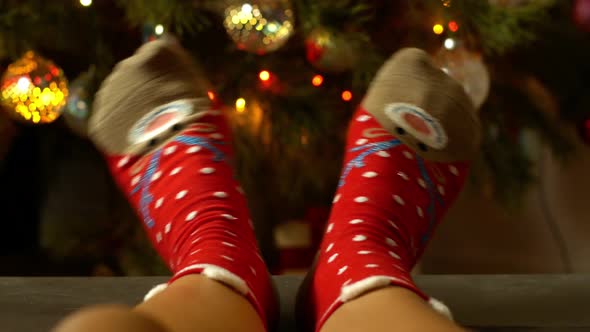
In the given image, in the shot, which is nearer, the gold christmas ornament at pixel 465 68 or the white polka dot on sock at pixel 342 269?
the white polka dot on sock at pixel 342 269

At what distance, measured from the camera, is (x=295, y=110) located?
3.03 ft

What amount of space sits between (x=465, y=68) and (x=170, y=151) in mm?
356

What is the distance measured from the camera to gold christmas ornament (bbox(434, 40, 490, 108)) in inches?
34.0

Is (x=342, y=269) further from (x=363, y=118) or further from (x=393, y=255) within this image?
(x=363, y=118)

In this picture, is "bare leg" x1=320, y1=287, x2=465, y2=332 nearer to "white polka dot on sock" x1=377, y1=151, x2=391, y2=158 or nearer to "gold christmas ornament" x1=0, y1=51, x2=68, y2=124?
"white polka dot on sock" x1=377, y1=151, x2=391, y2=158

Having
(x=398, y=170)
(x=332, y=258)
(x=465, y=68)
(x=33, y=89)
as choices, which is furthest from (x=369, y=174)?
(x=33, y=89)

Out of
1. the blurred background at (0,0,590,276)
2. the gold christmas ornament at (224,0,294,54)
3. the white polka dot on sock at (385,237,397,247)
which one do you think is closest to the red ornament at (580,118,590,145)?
the blurred background at (0,0,590,276)

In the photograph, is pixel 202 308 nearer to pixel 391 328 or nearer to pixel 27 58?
pixel 391 328

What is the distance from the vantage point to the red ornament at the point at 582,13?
3.22 ft

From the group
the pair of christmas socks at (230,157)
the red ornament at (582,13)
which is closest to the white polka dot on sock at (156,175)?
the pair of christmas socks at (230,157)

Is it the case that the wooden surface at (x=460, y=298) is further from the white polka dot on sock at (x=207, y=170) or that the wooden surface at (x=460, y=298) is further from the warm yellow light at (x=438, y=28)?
the warm yellow light at (x=438, y=28)

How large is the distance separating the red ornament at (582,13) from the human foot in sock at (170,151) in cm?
52

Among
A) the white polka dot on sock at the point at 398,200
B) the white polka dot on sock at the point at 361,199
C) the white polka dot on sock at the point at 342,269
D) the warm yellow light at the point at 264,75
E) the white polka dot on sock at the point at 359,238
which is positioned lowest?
the warm yellow light at the point at 264,75

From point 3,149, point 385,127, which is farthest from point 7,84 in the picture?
point 385,127
